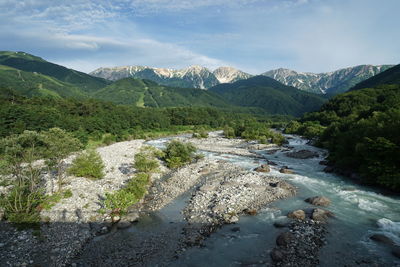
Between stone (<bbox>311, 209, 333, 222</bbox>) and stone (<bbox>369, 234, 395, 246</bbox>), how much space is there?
3900mm

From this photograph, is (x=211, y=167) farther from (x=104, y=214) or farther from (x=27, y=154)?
(x=27, y=154)

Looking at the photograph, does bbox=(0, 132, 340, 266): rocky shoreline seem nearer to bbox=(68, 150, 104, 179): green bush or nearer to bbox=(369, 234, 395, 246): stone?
bbox=(68, 150, 104, 179): green bush

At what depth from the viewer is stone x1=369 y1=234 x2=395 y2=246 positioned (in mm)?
18281

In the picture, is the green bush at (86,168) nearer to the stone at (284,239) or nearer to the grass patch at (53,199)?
the grass patch at (53,199)

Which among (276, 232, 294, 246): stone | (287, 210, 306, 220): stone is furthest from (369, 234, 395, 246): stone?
(276, 232, 294, 246): stone

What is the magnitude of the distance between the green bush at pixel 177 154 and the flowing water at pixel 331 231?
17831 millimetres

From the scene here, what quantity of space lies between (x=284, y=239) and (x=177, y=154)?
1308 inches

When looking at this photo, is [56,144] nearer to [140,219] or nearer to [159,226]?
[140,219]

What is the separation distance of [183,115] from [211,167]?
374 ft

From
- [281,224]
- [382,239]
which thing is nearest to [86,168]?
[281,224]

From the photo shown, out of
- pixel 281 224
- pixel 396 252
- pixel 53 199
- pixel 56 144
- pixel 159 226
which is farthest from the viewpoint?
pixel 56 144

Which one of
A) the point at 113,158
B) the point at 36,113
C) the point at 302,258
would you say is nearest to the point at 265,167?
the point at 302,258

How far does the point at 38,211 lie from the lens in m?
23.4

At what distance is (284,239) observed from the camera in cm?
1848
